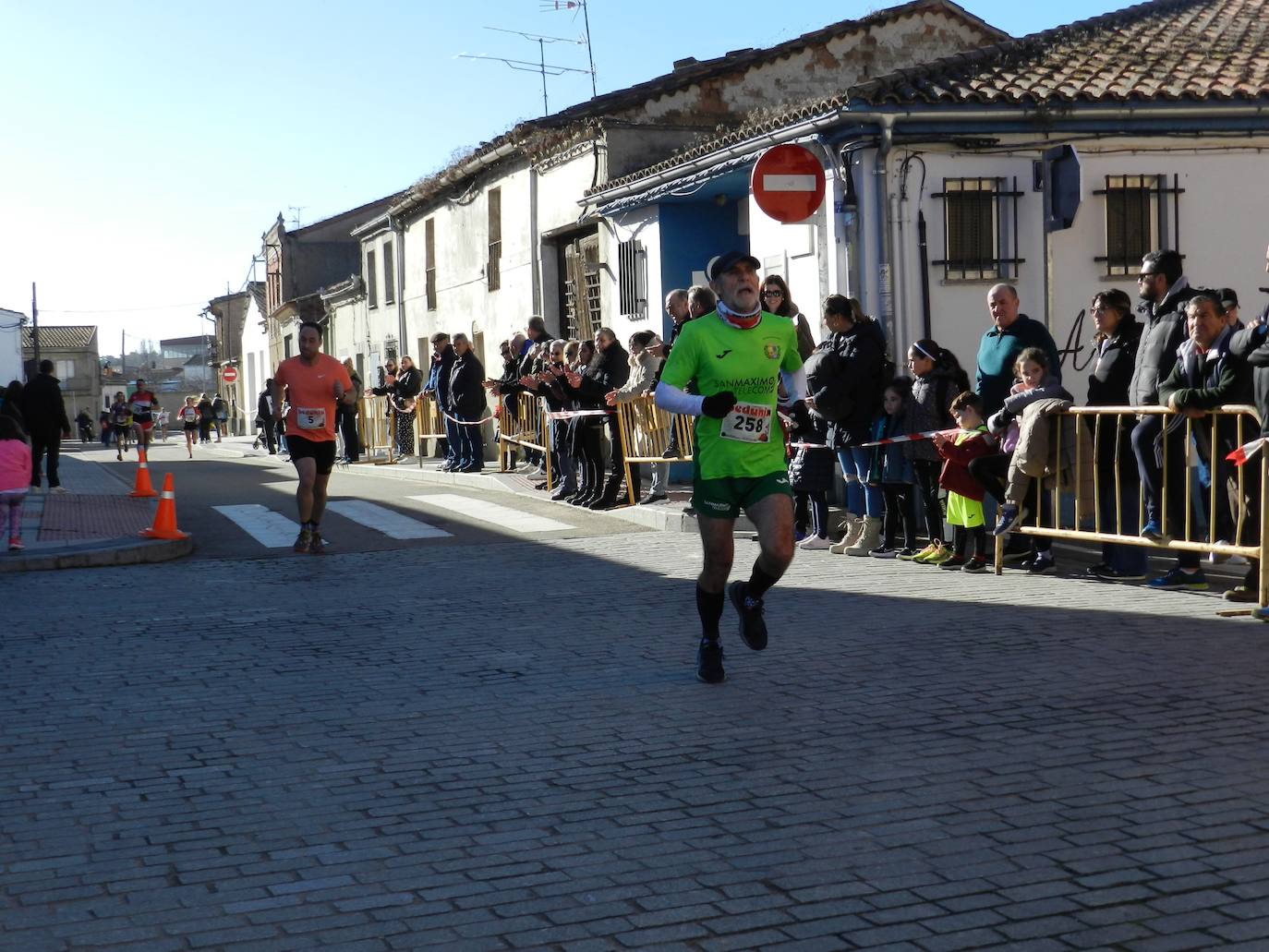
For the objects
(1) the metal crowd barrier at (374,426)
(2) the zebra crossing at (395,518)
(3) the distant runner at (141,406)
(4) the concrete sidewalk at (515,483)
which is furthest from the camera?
(3) the distant runner at (141,406)

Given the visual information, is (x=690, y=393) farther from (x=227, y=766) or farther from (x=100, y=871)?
(x=100, y=871)

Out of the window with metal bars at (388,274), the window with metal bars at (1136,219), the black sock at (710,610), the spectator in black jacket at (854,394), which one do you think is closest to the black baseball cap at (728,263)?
the black sock at (710,610)

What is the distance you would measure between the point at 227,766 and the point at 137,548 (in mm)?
7513

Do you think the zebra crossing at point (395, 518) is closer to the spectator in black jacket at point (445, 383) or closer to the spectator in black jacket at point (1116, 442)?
the spectator in black jacket at point (445, 383)

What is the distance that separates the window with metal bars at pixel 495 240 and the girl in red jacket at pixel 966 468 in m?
17.7

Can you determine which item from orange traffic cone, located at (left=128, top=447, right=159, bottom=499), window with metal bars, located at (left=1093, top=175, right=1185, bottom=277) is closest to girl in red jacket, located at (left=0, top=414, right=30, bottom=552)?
orange traffic cone, located at (left=128, top=447, right=159, bottom=499)

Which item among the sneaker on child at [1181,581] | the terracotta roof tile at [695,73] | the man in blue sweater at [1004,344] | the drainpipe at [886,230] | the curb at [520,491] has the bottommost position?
the sneaker on child at [1181,581]

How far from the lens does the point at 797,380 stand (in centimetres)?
722

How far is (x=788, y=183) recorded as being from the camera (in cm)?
1318

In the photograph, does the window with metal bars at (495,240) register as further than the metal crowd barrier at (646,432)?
Yes

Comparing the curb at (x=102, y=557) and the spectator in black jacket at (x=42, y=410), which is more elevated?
the spectator in black jacket at (x=42, y=410)

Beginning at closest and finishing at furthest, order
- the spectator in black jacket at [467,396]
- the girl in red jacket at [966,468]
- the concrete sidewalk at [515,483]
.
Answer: the girl in red jacket at [966,468]
the concrete sidewalk at [515,483]
the spectator in black jacket at [467,396]

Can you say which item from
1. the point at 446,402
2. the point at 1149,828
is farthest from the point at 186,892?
the point at 446,402

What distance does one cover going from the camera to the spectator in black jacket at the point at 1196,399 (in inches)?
354
